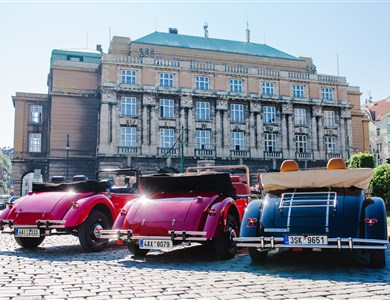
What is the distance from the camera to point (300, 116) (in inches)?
1708

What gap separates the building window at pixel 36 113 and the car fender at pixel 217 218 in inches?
1518

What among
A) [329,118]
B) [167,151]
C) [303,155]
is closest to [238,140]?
[303,155]

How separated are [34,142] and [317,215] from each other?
40.0 m

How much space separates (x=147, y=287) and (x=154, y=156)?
3188cm

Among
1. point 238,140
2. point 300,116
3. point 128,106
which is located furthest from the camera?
point 300,116

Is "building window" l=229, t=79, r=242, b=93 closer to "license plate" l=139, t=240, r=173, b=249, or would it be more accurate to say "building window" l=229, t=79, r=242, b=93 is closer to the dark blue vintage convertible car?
the dark blue vintage convertible car


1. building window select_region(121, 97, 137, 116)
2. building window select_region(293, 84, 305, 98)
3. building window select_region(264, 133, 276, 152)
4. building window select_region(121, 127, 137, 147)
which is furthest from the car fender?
building window select_region(293, 84, 305, 98)

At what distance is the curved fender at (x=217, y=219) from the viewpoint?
7348 mm

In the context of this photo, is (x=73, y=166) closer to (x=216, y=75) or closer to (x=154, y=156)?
(x=154, y=156)

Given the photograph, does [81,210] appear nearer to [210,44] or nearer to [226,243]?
[226,243]

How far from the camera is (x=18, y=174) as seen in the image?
40625 mm

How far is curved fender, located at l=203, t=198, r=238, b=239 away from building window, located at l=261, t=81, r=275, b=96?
117 feet

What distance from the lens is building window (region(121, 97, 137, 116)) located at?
37537 mm

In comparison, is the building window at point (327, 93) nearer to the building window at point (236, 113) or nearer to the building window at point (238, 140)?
the building window at point (236, 113)
